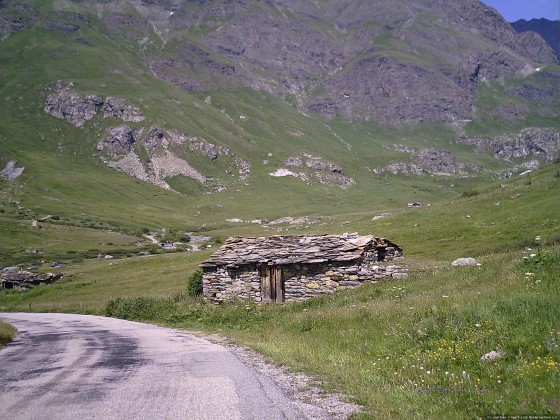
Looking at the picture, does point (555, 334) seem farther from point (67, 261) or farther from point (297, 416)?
point (67, 261)

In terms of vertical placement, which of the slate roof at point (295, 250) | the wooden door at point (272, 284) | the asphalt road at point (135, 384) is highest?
the slate roof at point (295, 250)

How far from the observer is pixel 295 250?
31.8 metres

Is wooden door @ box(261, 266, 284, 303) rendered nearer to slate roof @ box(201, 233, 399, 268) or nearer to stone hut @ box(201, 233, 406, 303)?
stone hut @ box(201, 233, 406, 303)

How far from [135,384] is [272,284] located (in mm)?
20658

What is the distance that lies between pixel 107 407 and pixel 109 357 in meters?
6.68

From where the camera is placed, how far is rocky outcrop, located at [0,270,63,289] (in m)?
68.4

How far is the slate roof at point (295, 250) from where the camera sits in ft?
98.3

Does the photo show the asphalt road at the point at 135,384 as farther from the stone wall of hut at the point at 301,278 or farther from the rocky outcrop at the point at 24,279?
the rocky outcrop at the point at 24,279

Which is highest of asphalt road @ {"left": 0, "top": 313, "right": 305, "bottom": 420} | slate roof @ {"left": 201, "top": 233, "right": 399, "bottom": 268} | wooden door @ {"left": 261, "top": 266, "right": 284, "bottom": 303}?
slate roof @ {"left": 201, "top": 233, "right": 399, "bottom": 268}

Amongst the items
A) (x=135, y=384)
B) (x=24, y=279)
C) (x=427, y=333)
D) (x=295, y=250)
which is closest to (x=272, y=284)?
(x=295, y=250)

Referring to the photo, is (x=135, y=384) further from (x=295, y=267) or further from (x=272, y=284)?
(x=272, y=284)

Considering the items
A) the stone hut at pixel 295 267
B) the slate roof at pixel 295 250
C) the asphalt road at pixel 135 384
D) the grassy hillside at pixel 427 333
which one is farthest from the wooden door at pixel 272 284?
the asphalt road at pixel 135 384

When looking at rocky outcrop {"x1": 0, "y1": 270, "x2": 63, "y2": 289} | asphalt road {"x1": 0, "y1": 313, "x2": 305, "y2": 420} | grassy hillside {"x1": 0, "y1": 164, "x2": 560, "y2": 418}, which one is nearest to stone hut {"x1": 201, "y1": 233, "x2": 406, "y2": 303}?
grassy hillside {"x1": 0, "y1": 164, "x2": 560, "y2": 418}

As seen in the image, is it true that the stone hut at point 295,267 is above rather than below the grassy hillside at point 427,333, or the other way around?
above
